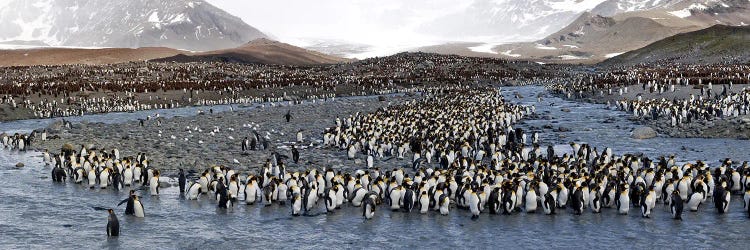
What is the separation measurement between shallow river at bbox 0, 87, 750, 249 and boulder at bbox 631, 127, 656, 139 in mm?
12470

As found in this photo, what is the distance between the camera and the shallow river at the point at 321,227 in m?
14.2

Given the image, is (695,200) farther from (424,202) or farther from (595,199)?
Answer: (424,202)

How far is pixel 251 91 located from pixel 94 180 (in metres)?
44.1

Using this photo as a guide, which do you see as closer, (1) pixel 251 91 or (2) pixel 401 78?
(1) pixel 251 91

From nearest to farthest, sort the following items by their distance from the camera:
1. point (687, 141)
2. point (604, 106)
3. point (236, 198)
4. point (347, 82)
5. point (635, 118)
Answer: point (236, 198) → point (687, 141) → point (635, 118) → point (604, 106) → point (347, 82)

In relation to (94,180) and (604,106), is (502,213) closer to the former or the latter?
(94,180)

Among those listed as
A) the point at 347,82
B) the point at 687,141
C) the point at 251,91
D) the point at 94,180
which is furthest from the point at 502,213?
the point at 347,82

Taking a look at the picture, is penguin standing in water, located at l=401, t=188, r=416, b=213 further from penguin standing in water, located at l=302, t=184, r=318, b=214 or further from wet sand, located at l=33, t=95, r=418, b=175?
wet sand, located at l=33, t=95, r=418, b=175

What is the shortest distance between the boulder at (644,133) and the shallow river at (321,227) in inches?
491

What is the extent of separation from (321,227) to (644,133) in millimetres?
19516

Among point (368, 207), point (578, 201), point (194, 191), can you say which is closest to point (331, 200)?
point (368, 207)

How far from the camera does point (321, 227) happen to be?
15500mm

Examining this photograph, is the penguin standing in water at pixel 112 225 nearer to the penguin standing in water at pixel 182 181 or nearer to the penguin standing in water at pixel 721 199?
the penguin standing in water at pixel 182 181

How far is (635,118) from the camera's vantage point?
36969 millimetres
